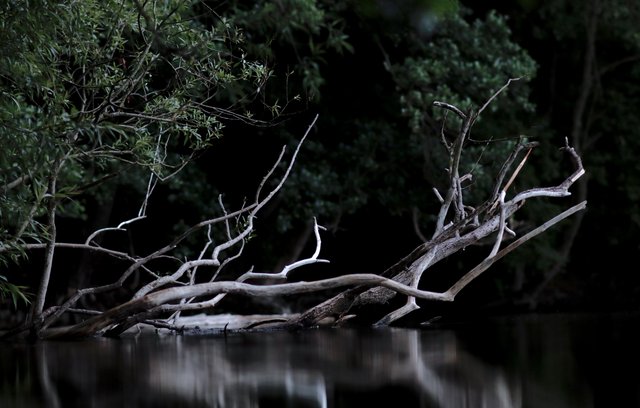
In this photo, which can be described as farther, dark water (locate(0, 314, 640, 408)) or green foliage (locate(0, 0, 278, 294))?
green foliage (locate(0, 0, 278, 294))

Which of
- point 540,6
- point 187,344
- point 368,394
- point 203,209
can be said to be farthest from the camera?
point 540,6

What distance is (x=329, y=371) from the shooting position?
6.68 metres

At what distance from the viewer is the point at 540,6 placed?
15438 millimetres

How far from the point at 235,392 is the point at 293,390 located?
0.36 m

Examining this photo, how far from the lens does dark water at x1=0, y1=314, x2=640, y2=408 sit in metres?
5.46

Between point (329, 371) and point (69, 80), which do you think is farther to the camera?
point (69, 80)

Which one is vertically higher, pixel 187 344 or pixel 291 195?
pixel 291 195

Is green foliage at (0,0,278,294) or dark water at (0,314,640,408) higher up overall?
green foliage at (0,0,278,294)

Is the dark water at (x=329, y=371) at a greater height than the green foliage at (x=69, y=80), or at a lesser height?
lesser

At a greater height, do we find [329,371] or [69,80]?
[69,80]

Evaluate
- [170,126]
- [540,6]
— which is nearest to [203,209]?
[170,126]

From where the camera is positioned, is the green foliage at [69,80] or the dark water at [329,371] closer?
the dark water at [329,371]

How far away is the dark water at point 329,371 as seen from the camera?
215 inches

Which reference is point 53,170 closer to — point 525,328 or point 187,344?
point 187,344
